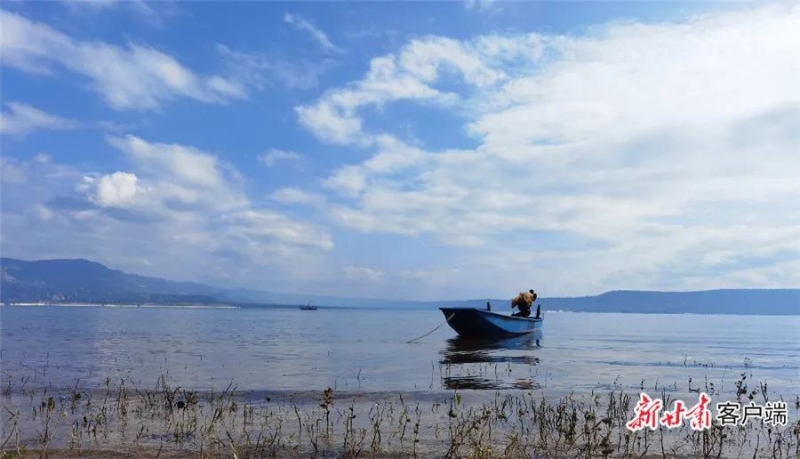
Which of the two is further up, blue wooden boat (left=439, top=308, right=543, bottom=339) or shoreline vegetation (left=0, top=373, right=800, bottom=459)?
blue wooden boat (left=439, top=308, right=543, bottom=339)

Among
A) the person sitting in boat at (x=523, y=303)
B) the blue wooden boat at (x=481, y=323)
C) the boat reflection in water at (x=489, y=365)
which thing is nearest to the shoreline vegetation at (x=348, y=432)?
the boat reflection in water at (x=489, y=365)

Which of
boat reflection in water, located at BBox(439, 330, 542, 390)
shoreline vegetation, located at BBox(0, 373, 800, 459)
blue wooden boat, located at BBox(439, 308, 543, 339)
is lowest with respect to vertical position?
boat reflection in water, located at BBox(439, 330, 542, 390)

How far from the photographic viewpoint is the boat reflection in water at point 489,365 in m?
19.8

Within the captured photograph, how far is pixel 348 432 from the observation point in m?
10.9

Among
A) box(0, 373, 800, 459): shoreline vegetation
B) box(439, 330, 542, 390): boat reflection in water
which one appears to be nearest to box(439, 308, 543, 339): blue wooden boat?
box(439, 330, 542, 390): boat reflection in water

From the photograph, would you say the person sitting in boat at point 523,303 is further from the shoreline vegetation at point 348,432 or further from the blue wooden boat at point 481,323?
the shoreline vegetation at point 348,432

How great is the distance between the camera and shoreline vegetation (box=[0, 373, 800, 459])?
373 inches

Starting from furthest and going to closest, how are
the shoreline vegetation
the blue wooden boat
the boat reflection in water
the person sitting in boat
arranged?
the person sitting in boat
the blue wooden boat
the boat reflection in water
the shoreline vegetation

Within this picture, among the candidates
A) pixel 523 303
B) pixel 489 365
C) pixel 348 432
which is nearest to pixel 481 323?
pixel 523 303

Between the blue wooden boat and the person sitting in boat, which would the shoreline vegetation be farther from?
the person sitting in boat

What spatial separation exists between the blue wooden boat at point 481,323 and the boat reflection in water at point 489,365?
0.60 m

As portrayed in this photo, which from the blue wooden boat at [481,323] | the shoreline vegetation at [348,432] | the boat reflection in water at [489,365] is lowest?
the boat reflection in water at [489,365]

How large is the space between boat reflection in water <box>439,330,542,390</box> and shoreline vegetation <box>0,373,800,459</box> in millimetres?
3885

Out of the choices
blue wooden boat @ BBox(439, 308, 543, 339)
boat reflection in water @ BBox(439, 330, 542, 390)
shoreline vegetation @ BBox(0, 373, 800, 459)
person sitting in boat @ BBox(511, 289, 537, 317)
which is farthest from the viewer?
person sitting in boat @ BBox(511, 289, 537, 317)
